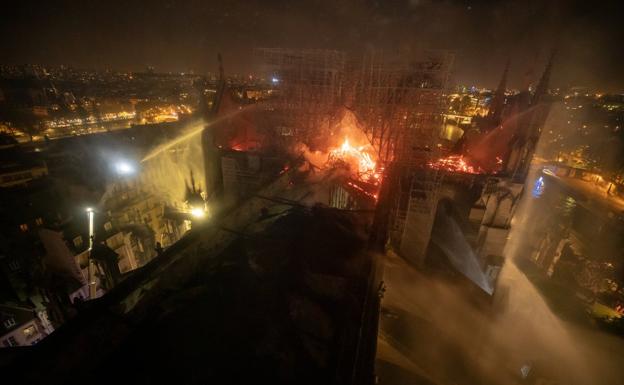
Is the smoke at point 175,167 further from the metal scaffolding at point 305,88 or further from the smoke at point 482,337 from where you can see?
the smoke at point 482,337

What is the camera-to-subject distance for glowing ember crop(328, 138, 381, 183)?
48.1 feet

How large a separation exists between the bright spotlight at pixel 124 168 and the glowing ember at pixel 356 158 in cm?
1725

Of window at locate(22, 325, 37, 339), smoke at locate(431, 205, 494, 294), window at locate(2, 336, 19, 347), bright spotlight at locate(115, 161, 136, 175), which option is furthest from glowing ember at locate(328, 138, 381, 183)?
window at locate(2, 336, 19, 347)

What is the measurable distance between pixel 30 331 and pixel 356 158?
20916mm

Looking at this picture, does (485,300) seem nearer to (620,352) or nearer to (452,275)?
(452,275)

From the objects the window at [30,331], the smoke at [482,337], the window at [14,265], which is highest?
the smoke at [482,337]

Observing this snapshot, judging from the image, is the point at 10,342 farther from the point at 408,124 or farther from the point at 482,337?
the point at 408,124

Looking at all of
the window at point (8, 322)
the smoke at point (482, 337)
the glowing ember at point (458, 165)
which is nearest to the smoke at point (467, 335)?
the smoke at point (482, 337)

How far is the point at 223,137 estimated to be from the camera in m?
18.9

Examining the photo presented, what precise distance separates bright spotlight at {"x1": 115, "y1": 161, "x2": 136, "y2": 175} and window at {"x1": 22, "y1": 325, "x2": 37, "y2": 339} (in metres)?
11.6

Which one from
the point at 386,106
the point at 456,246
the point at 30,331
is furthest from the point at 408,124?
the point at 30,331

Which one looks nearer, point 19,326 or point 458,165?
point 19,326

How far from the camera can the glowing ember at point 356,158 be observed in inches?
Result: 578

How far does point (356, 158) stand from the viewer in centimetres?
1661
